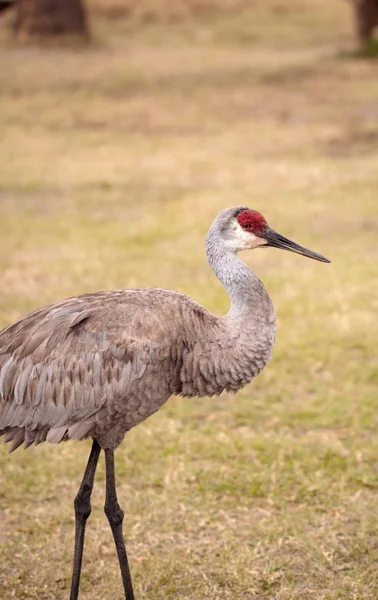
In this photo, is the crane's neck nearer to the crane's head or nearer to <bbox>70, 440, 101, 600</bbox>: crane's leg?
the crane's head

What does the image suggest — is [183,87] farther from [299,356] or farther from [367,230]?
[299,356]

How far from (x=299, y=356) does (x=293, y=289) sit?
1.32m

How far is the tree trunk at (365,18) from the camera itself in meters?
19.7

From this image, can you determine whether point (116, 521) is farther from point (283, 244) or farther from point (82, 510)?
point (283, 244)

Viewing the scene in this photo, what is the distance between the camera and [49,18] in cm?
2317

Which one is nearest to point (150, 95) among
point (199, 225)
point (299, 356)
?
point (199, 225)

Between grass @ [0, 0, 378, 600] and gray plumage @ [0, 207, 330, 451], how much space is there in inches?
30.1

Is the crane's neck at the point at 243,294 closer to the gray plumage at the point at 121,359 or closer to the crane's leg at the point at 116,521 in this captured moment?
the gray plumage at the point at 121,359

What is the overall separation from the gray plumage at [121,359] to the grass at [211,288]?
765 mm

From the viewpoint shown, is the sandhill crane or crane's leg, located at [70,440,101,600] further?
crane's leg, located at [70,440,101,600]

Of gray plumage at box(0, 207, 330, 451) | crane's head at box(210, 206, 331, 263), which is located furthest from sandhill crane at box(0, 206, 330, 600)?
crane's head at box(210, 206, 331, 263)

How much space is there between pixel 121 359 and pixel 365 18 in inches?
689

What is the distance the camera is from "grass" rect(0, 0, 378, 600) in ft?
14.6

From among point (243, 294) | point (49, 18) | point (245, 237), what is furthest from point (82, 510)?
point (49, 18)
